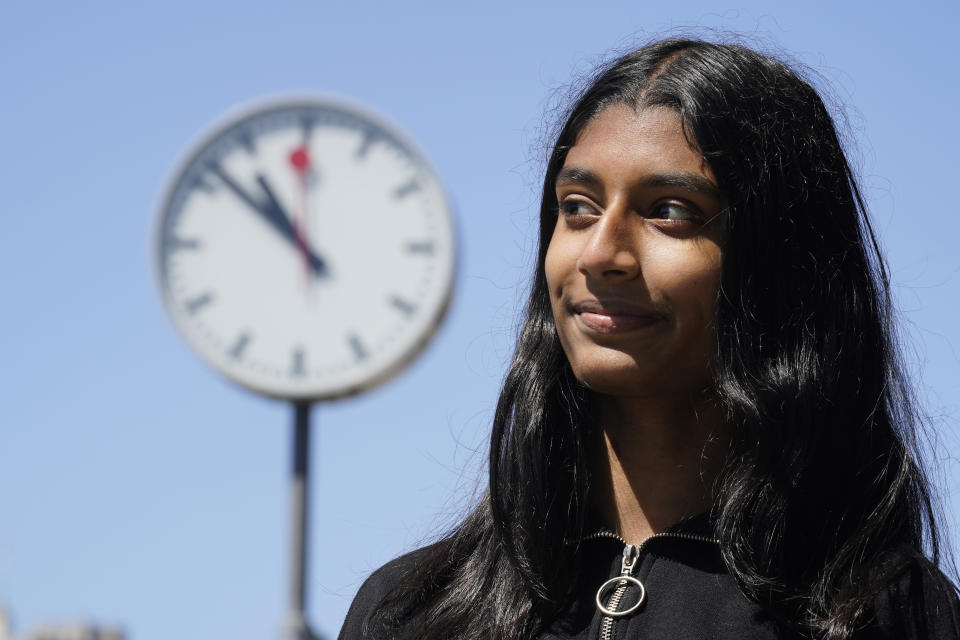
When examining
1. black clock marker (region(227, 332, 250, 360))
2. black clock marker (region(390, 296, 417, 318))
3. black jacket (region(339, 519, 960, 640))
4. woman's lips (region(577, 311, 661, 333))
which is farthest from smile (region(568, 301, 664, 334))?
black clock marker (region(227, 332, 250, 360))

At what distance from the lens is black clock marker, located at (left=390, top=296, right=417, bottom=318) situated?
8883mm

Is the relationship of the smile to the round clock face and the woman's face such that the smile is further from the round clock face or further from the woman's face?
the round clock face

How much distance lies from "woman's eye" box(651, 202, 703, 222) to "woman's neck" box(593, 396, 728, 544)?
0.24m

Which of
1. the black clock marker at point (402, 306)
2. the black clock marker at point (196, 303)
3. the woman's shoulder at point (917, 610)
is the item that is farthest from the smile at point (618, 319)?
the black clock marker at point (196, 303)

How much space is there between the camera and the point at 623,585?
2523 mm

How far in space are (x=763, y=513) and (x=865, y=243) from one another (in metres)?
0.44

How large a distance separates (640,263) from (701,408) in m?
0.22

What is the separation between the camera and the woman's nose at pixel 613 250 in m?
2.47

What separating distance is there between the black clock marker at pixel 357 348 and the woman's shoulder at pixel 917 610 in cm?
654

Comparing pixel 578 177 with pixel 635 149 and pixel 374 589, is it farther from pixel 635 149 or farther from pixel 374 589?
pixel 374 589

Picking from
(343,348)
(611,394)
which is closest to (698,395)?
(611,394)

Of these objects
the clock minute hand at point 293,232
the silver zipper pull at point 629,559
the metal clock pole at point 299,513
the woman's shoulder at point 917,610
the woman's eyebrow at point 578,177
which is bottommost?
the metal clock pole at point 299,513

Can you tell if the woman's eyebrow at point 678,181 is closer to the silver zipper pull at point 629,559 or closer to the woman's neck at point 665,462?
the woman's neck at point 665,462

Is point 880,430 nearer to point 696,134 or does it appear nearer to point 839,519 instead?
point 839,519
